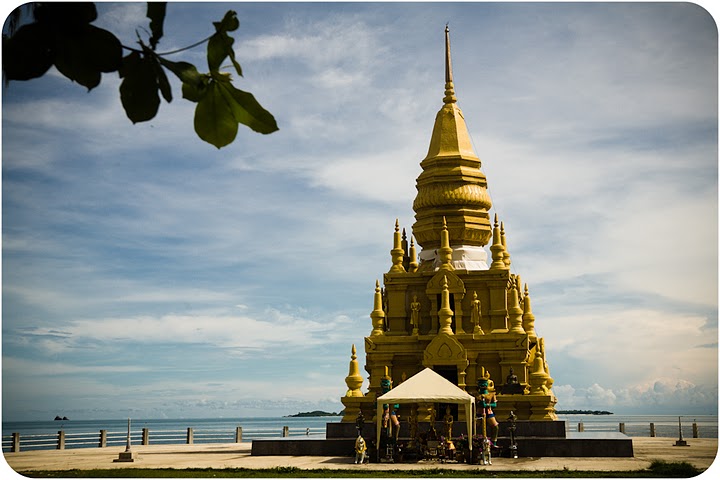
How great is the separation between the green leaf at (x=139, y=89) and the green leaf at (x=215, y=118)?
0.13 m

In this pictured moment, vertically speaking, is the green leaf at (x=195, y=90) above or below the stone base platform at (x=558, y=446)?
above

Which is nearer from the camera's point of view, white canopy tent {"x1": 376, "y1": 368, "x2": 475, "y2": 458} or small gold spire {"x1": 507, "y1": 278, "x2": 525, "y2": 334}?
white canopy tent {"x1": 376, "y1": 368, "x2": 475, "y2": 458}

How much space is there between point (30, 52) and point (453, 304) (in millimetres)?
23622

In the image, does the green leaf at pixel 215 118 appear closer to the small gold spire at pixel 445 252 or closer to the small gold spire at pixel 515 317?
the small gold spire at pixel 515 317

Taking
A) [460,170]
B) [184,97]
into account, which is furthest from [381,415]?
[184,97]

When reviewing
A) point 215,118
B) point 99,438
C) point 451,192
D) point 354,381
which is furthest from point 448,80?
point 215,118

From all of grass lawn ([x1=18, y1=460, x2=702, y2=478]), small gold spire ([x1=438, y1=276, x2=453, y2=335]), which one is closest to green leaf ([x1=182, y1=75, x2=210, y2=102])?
grass lawn ([x1=18, y1=460, x2=702, y2=478])

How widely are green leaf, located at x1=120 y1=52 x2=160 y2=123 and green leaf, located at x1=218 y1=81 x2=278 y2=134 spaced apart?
0.20m

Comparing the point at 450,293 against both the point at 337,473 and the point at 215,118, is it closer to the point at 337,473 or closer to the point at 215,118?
the point at 337,473

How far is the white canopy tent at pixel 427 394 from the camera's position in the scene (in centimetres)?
1903

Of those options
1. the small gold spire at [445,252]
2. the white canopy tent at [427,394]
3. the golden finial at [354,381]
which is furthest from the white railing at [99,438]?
the white canopy tent at [427,394]

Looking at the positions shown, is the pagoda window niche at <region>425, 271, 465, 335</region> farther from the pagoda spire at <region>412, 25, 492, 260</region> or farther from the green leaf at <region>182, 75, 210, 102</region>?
the green leaf at <region>182, 75, 210, 102</region>

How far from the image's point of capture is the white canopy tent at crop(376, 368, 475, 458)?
62.4 ft

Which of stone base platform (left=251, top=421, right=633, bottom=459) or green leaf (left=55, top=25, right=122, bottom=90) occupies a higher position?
green leaf (left=55, top=25, right=122, bottom=90)
